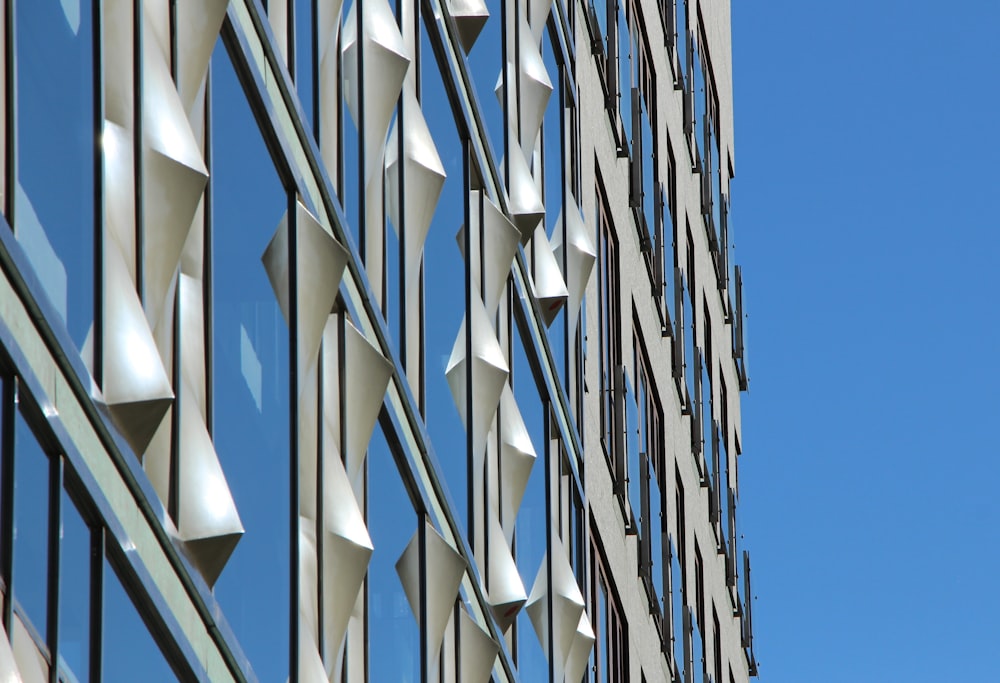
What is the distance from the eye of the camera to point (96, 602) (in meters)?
10.5

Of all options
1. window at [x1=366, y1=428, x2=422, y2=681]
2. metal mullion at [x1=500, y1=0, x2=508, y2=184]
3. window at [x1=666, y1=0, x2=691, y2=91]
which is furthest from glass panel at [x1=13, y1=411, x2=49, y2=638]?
window at [x1=666, y1=0, x2=691, y2=91]

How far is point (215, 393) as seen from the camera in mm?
12719

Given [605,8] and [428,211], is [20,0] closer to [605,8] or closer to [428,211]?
[428,211]

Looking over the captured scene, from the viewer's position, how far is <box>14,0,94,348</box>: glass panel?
10039 mm

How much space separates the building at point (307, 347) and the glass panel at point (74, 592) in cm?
2

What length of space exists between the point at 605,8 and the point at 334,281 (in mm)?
20203

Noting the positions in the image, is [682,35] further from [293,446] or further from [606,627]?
[293,446]

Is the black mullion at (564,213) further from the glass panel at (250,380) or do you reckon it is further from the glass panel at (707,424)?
the glass panel at (707,424)

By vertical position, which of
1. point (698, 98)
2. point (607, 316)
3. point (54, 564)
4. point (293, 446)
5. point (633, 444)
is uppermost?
point (698, 98)

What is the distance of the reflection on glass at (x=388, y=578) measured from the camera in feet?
54.3

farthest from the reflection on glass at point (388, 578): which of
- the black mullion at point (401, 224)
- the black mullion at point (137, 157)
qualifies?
the black mullion at point (137, 157)

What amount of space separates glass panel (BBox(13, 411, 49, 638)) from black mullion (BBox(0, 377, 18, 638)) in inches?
1.9

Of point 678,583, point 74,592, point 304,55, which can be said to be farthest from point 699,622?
point 74,592

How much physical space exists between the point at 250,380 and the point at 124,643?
2.93 meters
